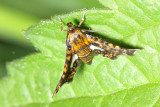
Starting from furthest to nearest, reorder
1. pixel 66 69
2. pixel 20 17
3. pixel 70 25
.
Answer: pixel 20 17
pixel 66 69
pixel 70 25

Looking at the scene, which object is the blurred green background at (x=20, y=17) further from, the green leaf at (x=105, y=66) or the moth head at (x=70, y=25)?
the moth head at (x=70, y=25)

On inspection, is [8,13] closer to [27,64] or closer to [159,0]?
[27,64]

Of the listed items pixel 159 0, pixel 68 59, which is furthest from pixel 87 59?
pixel 159 0

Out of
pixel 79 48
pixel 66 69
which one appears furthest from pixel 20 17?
pixel 66 69

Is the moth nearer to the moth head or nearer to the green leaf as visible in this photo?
the moth head

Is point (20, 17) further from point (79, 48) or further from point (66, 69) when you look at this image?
point (66, 69)
